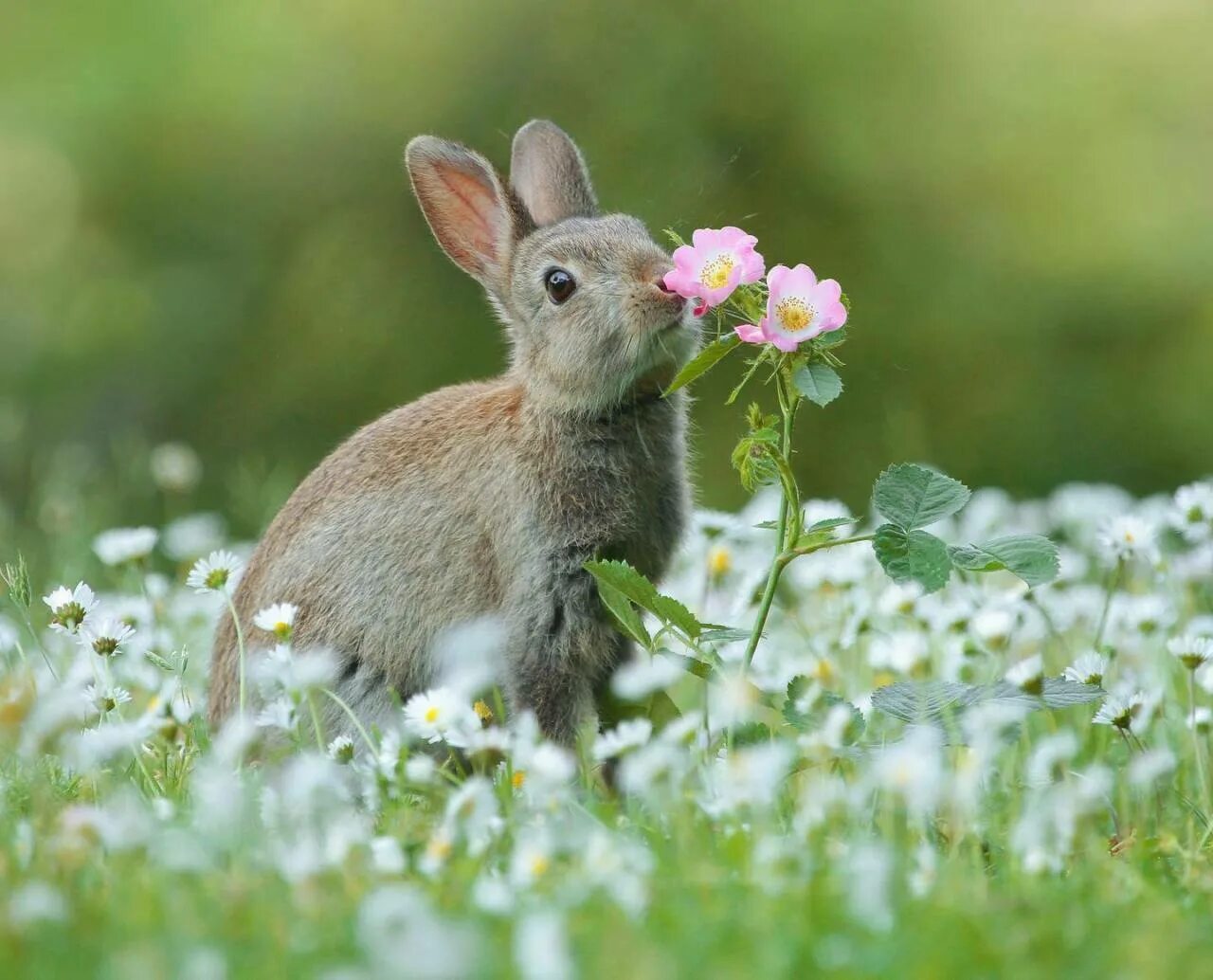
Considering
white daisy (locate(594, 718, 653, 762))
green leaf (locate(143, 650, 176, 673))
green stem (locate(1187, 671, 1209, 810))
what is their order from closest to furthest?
white daisy (locate(594, 718, 653, 762)) < green stem (locate(1187, 671, 1209, 810)) < green leaf (locate(143, 650, 176, 673))

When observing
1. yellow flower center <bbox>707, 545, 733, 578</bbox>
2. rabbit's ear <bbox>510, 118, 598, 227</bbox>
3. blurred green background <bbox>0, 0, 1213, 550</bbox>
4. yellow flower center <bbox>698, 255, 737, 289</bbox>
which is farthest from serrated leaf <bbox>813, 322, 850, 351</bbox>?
blurred green background <bbox>0, 0, 1213, 550</bbox>

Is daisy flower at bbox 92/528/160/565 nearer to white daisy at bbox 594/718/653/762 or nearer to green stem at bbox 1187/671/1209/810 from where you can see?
white daisy at bbox 594/718/653/762

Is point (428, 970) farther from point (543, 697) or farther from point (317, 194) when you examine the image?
point (317, 194)

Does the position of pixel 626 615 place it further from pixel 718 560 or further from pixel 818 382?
pixel 718 560

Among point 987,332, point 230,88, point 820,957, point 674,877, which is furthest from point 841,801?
point 230,88

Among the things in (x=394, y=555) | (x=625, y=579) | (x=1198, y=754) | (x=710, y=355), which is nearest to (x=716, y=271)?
(x=710, y=355)

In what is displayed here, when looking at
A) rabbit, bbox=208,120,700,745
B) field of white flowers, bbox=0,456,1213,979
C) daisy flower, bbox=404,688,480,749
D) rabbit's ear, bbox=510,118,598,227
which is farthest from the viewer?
rabbit's ear, bbox=510,118,598,227

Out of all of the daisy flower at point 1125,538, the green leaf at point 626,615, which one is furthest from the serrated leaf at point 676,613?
the daisy flower at point 1125,538

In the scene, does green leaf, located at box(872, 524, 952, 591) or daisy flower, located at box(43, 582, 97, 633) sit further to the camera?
daisy flower, located at box(43, 582, 97, 633)
